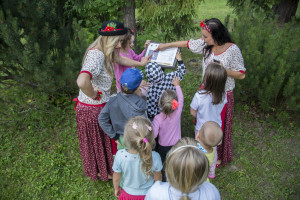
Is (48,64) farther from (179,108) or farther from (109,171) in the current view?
(179,108)

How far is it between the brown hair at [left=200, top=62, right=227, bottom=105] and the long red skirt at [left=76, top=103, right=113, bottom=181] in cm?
128

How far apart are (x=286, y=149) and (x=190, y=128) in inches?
64.1

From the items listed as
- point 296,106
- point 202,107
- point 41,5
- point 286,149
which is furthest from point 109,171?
point 296,106

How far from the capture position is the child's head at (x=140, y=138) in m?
1.87

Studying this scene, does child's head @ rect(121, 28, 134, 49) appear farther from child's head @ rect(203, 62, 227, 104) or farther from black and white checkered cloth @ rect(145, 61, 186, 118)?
child's head @ rect(203, 62, 227, 104)

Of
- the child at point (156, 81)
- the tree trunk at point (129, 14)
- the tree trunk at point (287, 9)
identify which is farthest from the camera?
the tree trunk at point (287, 9)

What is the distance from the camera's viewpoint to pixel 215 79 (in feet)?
7.98

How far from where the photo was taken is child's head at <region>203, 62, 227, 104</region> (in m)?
2.42

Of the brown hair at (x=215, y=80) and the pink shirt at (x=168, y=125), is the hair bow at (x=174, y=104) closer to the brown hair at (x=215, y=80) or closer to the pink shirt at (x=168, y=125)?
the pink shirt at (x=168, y=125)

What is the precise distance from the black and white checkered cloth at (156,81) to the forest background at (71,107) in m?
1.40

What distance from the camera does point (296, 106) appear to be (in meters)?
3.83

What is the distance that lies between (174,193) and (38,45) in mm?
2734

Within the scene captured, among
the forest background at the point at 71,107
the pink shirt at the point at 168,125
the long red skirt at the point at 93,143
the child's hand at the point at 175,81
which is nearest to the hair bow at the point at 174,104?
the pink shirt at the point at 168,125

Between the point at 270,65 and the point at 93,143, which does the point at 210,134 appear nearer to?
the point at 93,143
